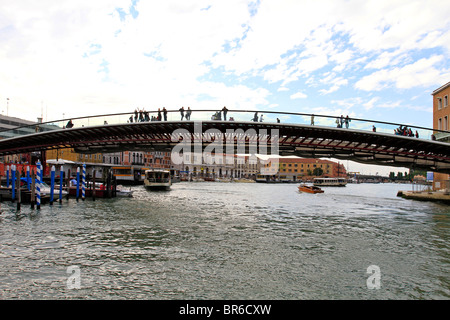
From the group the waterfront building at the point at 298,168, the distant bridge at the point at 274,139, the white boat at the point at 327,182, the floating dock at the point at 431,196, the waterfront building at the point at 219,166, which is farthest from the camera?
the waterfront building at the point at 298,168

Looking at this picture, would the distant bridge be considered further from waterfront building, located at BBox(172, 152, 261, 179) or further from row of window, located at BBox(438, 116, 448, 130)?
waterfront building, located at BBox(172, 152, 261, 179)

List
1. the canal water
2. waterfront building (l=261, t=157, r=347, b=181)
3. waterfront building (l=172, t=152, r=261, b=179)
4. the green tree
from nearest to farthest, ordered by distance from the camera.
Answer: the canal water, waterfront building (l=172, t=152, r=261, b=179), the green tree, waterfront building (l=261, t=157, r=347, b=181)

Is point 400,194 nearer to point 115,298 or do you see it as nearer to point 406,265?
point 406,265

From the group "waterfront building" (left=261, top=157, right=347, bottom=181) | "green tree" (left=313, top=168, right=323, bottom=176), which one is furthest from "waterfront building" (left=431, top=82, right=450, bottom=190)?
"waterfront building" (left=261, top=157, right=347, bottom=181)

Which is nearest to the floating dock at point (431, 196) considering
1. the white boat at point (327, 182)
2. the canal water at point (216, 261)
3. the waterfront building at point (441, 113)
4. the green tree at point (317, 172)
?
the waterfront building at point (441, 113)

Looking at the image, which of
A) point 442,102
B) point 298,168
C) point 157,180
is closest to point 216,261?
point 157,180

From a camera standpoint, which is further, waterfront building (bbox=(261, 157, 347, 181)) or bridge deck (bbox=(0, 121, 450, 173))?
waterfront building (bbox=(261, 157, 347, 181))

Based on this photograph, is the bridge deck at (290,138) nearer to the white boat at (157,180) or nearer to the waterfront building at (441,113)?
the waterfront building at (441,113)

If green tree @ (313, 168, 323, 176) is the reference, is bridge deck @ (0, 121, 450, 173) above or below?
above

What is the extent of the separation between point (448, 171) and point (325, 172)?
5530 inches

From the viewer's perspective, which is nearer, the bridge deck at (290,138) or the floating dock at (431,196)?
the bridge deck at (290,138)

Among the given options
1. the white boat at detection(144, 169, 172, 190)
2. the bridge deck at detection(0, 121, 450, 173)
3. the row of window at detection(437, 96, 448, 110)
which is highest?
the row of window at detection(437, 96, 448, 110)

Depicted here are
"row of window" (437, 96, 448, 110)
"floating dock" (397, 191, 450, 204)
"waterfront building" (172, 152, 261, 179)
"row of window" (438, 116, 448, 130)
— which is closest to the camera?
"floating dock" (397, 191, 450, 204)

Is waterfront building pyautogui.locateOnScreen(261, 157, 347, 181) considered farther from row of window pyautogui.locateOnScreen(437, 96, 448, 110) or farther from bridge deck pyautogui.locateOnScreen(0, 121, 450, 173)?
bridge deck pyautogui.locateOnScreen(0, 121, 450, 173)
